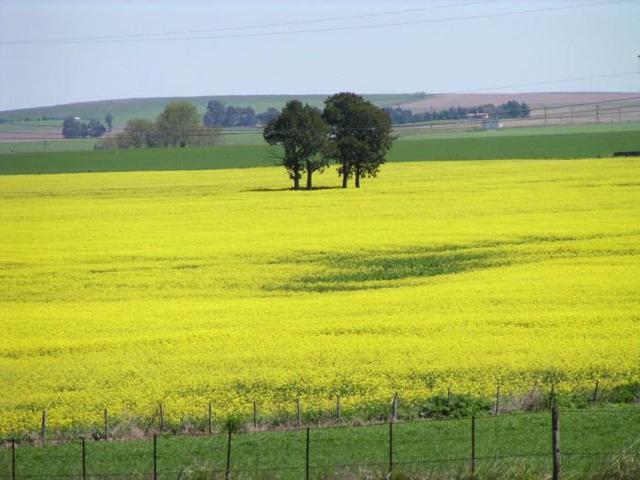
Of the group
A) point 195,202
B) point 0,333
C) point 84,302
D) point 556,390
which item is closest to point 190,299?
point 84,302

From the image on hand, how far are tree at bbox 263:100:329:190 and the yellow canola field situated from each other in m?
17.3

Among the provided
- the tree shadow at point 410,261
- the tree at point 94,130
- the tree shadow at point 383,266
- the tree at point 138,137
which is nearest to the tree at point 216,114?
the tree at point 138,137

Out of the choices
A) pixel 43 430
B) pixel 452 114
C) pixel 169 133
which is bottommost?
pixel 43 430

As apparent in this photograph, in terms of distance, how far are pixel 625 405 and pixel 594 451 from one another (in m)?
4.03

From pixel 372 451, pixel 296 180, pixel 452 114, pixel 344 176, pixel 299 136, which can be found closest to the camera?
pixel 372 451

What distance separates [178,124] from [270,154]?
47995mm

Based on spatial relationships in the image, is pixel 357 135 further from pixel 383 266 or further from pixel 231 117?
pixel 231 117

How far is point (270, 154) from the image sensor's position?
12306cm

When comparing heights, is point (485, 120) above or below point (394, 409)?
above

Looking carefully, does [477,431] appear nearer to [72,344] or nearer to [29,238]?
[72,344]

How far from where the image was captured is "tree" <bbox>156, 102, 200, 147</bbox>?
165375 mm

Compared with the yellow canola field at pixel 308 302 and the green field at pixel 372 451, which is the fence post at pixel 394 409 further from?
the yellow canola field at pixel 308 302

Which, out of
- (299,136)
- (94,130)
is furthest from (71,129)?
(299,136)

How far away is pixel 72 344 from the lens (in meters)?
31.3
